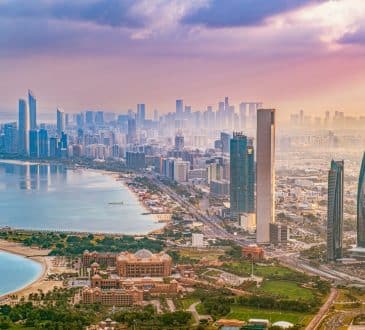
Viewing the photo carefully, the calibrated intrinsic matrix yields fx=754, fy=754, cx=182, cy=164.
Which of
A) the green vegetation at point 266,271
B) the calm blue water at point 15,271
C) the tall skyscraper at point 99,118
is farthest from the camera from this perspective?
the tall skyscraper at point 99,118

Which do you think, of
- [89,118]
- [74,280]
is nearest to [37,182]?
[74,280]

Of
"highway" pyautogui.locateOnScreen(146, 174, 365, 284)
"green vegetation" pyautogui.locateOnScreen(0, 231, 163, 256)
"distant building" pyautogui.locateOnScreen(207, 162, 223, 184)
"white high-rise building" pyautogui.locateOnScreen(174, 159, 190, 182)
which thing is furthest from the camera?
"white high-rise building" pyautogui.locateOnScreen(174, 159, 190, 182)

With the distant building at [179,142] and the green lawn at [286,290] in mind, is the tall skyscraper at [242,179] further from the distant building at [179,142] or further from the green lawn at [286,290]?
the distant building at [179,142]

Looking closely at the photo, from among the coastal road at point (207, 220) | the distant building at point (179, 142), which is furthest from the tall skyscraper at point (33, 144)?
the coastal road at point (207, 220)

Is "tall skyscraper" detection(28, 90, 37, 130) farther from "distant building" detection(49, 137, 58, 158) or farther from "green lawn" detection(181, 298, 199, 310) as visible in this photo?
"green lawn" detection(181, 298, 199, 310)

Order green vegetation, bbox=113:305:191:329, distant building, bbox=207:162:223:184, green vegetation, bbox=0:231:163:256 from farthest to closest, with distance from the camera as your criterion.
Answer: distant building, bbox=207:162:223:184
green vegetation, bbox=0:231:163:256
green vegetation, bbox=113:305:191:329

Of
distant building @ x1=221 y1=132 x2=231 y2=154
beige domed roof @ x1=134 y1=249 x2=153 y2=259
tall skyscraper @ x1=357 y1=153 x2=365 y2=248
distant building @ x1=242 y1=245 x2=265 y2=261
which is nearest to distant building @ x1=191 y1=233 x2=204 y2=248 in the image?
distant building @ x1=242 y1=245 x2=265 y2=261

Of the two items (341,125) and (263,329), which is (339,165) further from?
(263,329)
